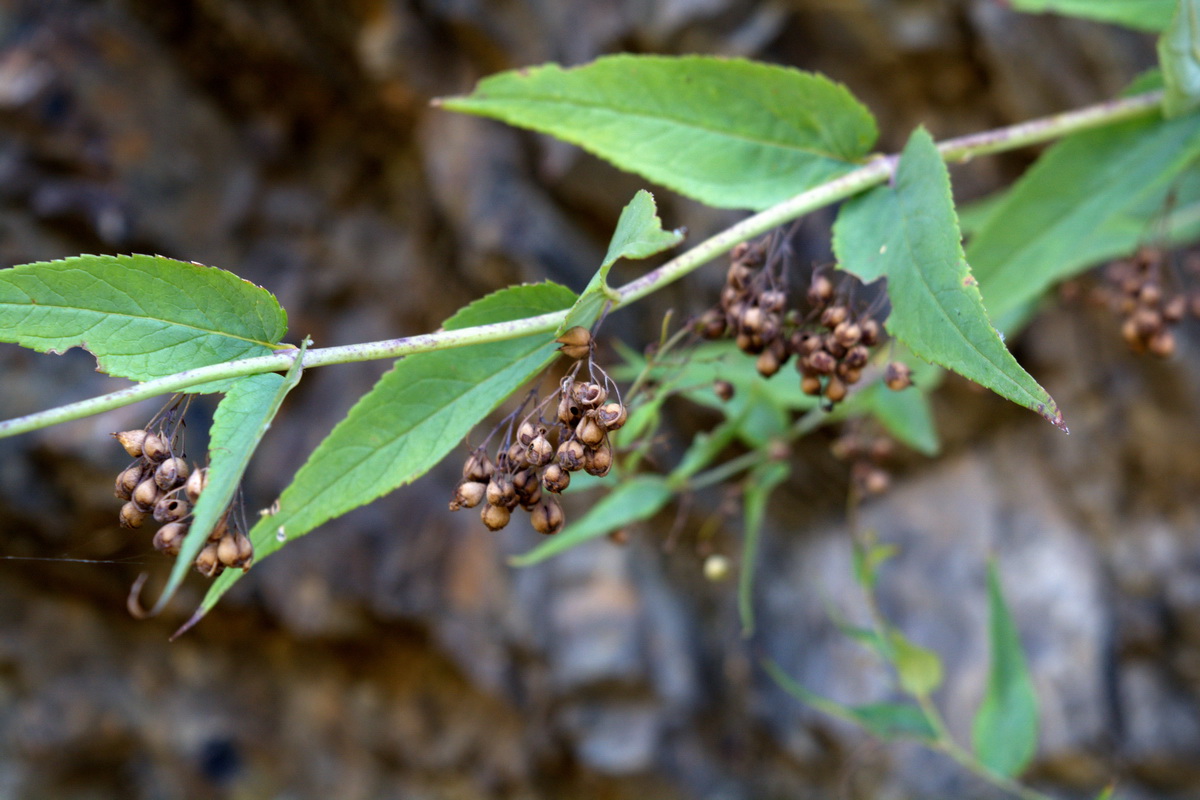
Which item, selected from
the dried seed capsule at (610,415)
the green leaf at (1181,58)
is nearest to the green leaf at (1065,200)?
the green leaf at (1181,58)

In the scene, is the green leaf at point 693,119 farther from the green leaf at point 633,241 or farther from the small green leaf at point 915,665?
the small green leaf at point 915,665

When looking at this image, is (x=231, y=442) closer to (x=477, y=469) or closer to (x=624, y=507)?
(x=477, y=469)

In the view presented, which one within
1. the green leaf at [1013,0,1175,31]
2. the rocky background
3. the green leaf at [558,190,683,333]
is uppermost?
the green leaf at [1013,0,1175,31]

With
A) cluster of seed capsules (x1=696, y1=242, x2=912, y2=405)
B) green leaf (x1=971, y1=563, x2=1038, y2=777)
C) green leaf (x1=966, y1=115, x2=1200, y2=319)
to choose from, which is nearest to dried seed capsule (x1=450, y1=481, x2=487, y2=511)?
cluster of seed capsules (x1=696, y1=242, x2=912, y2=405)

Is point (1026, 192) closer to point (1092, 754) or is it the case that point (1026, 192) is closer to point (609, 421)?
point (609, 421)

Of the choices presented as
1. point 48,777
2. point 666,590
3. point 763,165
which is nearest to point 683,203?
point 666,590

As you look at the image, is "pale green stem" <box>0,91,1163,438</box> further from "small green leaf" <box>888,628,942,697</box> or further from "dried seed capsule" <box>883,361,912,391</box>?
"small green leaf" <box>888,628,942,697</box>
